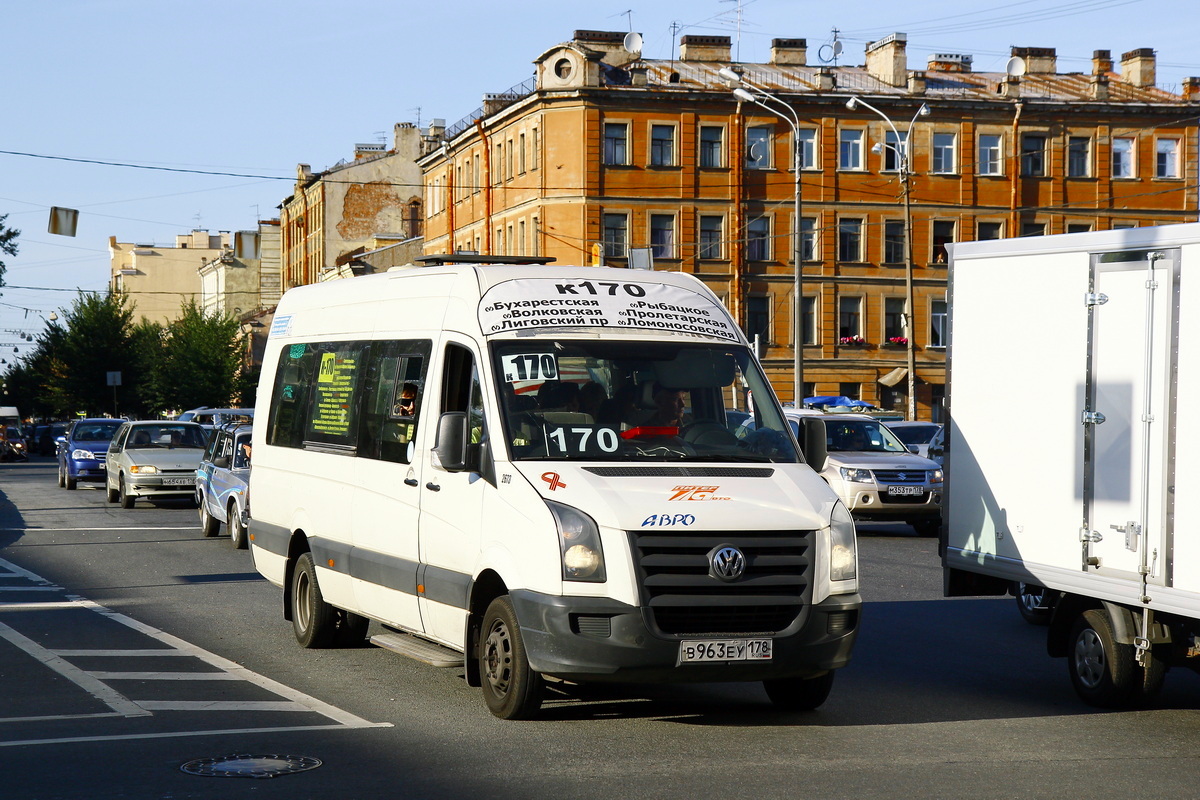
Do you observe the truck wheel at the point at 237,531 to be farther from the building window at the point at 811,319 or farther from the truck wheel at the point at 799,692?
the building window at the point at 811,319

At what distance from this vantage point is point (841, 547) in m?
8.34

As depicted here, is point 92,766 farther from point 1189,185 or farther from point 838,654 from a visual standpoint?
point 1189,185

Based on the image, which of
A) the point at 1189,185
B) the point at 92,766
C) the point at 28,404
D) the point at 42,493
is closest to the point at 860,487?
the point at 92,766

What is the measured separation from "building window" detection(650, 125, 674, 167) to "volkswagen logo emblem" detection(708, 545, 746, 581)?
177ft

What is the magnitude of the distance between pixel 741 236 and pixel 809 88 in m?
6.80

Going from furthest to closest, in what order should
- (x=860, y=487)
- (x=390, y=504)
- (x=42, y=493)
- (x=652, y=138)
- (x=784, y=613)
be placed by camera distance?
(x=652, y=138)
(x=42, y=493)
(x=860, y=487)
(x=390, y=504)
(x=784, y=613)

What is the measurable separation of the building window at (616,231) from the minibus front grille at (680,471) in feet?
172

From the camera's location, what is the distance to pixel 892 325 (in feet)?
209

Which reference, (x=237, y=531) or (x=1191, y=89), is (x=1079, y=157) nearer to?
(x=1191, y=89)

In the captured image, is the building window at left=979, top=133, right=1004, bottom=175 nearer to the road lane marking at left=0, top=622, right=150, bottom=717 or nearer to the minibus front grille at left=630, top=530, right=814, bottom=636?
the road lane marking at left=0, top=622, right=150, bottom=717

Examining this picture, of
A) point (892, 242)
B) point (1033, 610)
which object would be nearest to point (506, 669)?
point (1033, 610)

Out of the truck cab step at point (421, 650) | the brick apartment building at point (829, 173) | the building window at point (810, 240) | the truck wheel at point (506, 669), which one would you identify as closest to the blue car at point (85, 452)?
the brick apartment building at point (829, 173)

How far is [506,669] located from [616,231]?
174 feet

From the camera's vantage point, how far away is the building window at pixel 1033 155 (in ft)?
212
